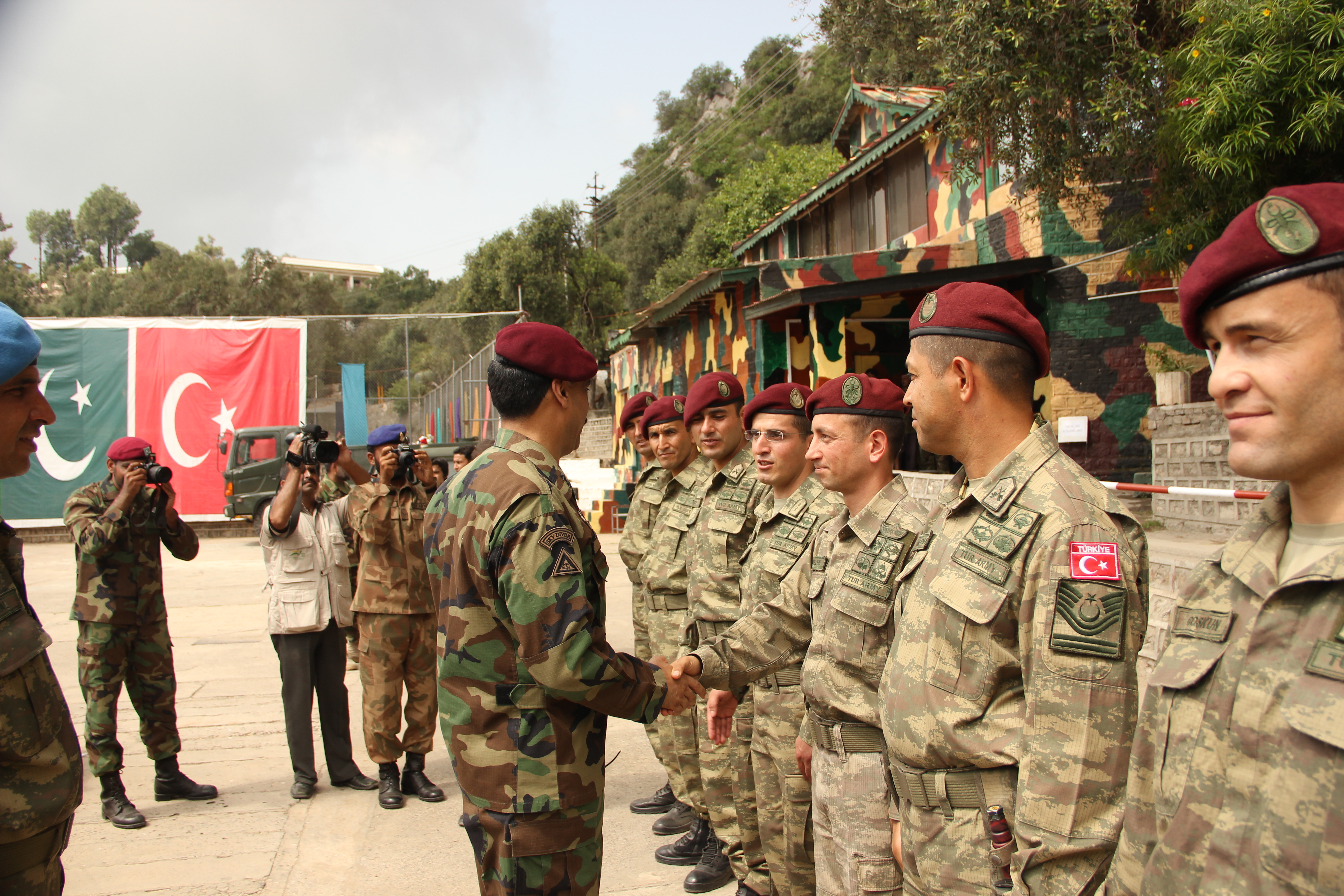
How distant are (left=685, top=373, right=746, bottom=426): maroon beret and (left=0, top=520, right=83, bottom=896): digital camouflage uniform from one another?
2930 mm

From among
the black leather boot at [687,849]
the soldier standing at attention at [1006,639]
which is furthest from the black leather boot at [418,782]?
the soldier standing at attention at [1006,639]

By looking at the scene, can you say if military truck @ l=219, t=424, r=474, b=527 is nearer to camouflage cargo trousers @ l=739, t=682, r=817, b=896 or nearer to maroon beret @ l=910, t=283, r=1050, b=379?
camouflage cargo trousers @ l=739, t=682, r=817, b=896

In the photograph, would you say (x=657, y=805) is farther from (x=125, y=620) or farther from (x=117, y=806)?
(x=125, y=620)

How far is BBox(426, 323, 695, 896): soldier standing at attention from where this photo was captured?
2154 millimetres

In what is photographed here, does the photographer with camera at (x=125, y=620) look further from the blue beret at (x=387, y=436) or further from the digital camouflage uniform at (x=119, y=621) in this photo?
the blue beret at (x=387, y=436)

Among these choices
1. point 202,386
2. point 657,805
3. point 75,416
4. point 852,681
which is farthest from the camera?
point 202,386

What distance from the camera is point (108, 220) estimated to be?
49062 mm

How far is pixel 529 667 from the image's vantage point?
2.16 meters

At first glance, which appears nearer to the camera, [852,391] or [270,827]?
[852,391]

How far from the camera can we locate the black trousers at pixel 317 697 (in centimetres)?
494

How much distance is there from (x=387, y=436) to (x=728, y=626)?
8.99 ft

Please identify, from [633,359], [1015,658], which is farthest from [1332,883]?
[633,359]

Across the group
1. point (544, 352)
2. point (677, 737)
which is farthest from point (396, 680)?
point (544, 352)

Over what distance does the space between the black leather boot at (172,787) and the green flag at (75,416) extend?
13.2 meters
